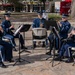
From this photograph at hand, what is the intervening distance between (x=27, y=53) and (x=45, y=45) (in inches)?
49.1

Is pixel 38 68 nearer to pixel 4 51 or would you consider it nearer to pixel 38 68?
pixel 38 68

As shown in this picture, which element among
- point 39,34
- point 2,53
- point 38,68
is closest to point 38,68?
point 38,68

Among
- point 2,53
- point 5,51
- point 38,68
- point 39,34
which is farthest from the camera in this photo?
point 39,34

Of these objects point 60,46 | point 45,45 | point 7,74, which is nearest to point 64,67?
point 60,46

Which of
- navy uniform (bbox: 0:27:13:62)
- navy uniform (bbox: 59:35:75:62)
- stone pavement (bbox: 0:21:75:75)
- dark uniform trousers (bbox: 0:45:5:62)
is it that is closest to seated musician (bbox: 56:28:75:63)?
navy uniform (bbox: 59:35:75:62)

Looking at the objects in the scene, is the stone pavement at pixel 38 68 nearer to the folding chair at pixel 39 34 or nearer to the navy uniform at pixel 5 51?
the navy uniform at pixel 5 51

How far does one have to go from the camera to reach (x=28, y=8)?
296 ft

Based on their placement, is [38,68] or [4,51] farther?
[4,51]

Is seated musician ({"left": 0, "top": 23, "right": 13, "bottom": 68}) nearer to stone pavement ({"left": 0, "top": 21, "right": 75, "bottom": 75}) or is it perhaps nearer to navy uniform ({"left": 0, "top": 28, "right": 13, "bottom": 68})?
navy uniform ({"left": 0, "top": 28, "right": 13, "bottom": 68})

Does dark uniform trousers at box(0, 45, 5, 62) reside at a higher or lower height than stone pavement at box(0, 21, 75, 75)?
higher

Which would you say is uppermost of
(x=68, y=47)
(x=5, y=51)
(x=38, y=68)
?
(x=68, y=47)

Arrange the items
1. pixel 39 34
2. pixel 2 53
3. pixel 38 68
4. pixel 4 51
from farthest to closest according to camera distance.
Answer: pixel 39 34
pixel 4 51
pixel 2 53
pixel 38 68

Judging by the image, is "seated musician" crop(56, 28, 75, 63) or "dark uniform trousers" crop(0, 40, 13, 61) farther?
"seated musician" crop(56, 28, 75, 63)

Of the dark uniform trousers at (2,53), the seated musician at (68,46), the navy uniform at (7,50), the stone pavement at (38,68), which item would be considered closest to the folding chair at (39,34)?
the stone pavement at (38,68)
